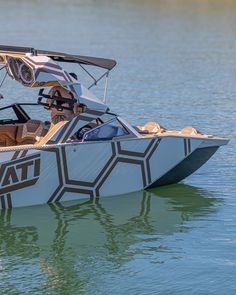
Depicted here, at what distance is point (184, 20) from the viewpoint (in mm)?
65312

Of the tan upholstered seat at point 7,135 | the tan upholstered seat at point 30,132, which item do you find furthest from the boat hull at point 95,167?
the tan upholstered seat at point 7,135

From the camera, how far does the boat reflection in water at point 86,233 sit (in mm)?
14828

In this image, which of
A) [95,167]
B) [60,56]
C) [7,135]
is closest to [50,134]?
[95,167]

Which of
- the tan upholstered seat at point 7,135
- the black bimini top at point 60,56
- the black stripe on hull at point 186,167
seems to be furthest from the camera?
the black stripe on hull at point 186,167

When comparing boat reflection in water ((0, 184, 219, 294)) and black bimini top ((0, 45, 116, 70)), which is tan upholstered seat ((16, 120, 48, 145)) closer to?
black bimini top ((0, 45, 116, 70))

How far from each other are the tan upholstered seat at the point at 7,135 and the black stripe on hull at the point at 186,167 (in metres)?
2.79

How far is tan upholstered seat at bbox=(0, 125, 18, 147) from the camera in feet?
62.6

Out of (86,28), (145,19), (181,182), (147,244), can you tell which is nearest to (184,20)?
(145,19)

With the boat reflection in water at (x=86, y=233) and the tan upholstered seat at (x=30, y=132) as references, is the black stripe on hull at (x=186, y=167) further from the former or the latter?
the tan upholstered seat at (x=30, y=132)

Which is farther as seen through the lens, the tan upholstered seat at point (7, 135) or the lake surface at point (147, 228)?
the tan upholstered seat at point (7, 135)

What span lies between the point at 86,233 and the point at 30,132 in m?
2.95

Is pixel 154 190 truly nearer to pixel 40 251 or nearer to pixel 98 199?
pixel 98 199

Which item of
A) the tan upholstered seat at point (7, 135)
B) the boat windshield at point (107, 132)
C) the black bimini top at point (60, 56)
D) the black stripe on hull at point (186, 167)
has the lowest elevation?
the black stripe on hull at point (186, 167)

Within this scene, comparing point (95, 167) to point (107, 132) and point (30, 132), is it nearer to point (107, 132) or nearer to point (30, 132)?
point (107, 132)
